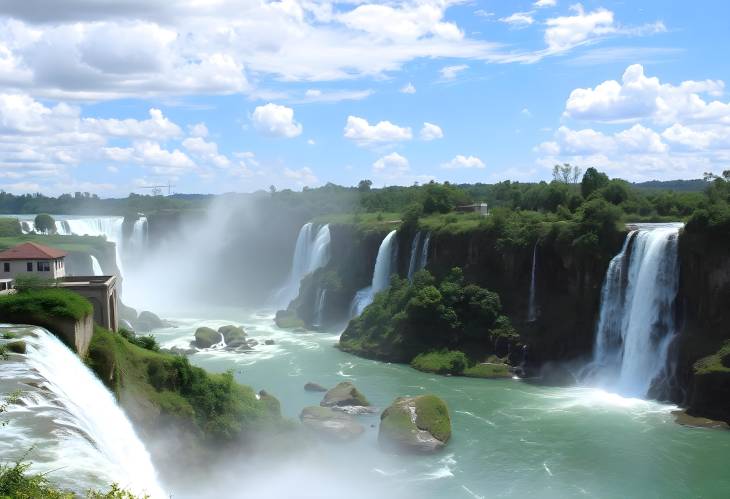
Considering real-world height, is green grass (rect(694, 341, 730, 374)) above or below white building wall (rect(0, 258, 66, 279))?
below

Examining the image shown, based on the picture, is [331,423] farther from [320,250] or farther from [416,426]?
[320,250]

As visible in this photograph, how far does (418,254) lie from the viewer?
4584cm

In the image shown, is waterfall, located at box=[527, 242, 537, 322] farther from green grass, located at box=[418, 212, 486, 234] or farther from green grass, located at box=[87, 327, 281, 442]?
green grass, located at box=[87, 327, 281, 442]

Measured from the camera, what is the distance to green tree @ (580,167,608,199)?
46.8 m

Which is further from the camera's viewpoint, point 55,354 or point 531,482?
point 531,482

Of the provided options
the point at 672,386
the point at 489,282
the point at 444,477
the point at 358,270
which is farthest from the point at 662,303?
the point at 358,270

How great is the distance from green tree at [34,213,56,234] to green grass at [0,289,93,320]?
53777 mm

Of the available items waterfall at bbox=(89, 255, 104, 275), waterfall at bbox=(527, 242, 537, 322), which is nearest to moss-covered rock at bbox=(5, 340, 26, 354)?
waterfall at bbox=(527, 242, 537, 322)

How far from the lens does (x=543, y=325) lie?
3634cm

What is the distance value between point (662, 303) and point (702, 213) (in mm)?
4074

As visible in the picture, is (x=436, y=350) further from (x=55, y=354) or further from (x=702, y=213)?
(x=55, y=354)

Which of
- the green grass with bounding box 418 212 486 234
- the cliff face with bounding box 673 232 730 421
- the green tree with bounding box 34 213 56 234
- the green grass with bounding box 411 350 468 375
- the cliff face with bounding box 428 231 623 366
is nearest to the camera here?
the cliff face with bounding box 673 232 730 421

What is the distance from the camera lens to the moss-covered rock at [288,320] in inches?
1964

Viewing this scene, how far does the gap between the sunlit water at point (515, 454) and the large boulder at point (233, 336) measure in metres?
7.69
